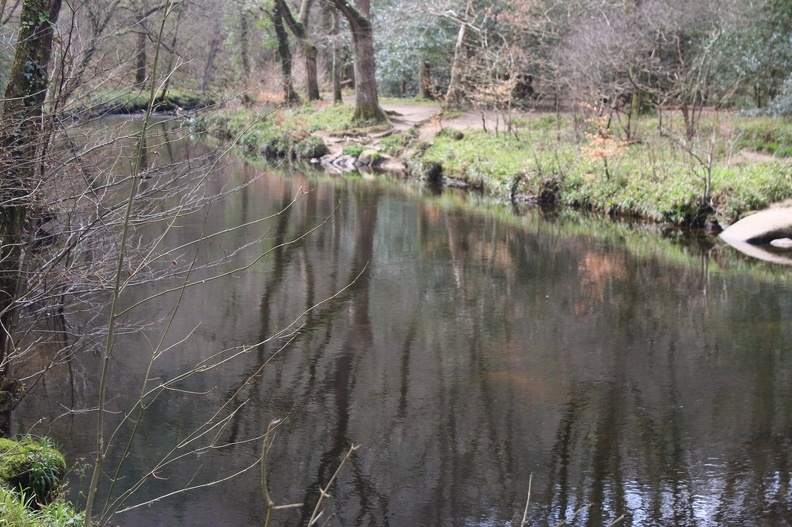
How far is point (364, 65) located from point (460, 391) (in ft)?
69.5

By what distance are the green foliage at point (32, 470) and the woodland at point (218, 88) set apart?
1.34ft

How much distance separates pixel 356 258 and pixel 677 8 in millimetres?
11401

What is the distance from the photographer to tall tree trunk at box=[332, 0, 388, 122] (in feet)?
89.9

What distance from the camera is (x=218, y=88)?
12922 millimetres

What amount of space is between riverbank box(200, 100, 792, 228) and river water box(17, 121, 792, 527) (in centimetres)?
261

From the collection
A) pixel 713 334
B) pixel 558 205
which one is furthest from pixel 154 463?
pixel 558 205

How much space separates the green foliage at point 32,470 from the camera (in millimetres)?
5578

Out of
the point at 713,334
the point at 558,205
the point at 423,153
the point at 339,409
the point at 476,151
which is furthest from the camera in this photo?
the point at 423,153

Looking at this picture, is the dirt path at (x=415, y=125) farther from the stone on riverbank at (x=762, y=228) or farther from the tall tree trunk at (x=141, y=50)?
the tall tree trunk at (x=141, y=50)

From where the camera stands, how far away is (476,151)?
23.1 m

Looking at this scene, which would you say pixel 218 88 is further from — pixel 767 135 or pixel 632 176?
pixel 767 135

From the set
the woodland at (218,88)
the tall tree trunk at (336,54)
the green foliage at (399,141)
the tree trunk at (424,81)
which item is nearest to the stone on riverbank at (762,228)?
the woodland at (218,88)

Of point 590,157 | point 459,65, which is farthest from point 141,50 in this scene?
point 459,65

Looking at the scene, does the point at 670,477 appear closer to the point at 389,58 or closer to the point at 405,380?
the point at 405,380
